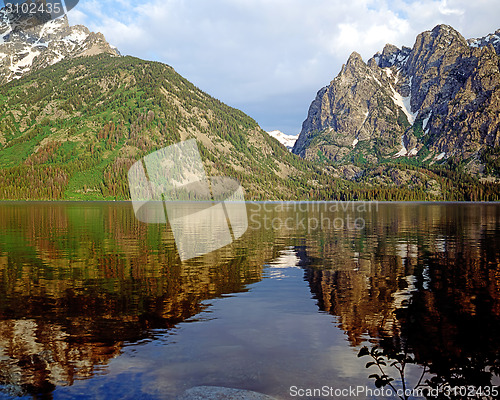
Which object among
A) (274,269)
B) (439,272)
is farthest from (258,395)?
(439,272)

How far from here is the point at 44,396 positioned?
14.5 meters

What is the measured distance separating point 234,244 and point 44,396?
4865 cm

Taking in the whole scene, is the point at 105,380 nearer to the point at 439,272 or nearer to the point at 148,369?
the point at 148,369

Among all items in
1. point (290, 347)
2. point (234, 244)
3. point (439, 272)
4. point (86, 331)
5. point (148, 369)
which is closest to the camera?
point (148, 369)

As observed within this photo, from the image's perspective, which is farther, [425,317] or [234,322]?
[425,317]

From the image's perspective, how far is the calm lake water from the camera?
16.1m

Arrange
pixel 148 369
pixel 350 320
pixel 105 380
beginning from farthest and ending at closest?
pixel 350 320 → pixel 148 369 → pixel 105 380

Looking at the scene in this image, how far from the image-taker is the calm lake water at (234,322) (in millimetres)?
16141

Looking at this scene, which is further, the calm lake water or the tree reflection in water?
the calm lake water

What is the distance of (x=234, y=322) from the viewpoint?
23.6 meters

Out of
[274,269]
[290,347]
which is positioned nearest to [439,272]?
[274,269]

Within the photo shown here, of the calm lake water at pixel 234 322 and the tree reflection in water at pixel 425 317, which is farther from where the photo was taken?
the calm lake water at pixel 234 322

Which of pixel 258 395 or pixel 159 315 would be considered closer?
pixel 258 395

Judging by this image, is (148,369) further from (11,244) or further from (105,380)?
(11,244)
